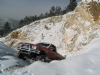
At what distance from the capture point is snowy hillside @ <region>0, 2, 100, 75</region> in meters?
8.34

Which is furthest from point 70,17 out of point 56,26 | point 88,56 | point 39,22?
point 88,56

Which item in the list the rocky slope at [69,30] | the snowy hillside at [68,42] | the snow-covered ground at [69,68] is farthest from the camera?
the rocky slope at [69,30]

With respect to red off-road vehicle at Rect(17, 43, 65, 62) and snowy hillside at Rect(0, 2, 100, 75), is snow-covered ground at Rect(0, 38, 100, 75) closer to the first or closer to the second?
snowy hillside at Rect(0, 2, 100, 75)

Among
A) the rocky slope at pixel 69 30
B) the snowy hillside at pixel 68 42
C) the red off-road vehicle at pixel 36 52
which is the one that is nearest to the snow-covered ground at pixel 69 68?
the snowy hillside at pixel 68 42

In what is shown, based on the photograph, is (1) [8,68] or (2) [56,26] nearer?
(1) [8,68]

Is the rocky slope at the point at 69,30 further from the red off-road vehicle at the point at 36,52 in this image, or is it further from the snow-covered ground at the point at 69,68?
the snow-covered ground at the point at 69,68

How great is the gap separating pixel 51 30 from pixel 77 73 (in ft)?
89.5

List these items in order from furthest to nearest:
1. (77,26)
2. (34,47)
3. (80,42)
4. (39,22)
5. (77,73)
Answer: (39,22) < (77,26) < (80,42) < (34,47) < (77,73)

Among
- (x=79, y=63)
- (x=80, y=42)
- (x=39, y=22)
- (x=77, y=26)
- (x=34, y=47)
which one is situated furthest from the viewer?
(x=39, y=22)

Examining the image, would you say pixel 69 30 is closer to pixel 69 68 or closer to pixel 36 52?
pixel 36 52

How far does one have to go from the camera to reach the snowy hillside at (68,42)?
8344 mm

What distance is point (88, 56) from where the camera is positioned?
933 centimetres

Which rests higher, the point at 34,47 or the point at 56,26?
the point at 56,26

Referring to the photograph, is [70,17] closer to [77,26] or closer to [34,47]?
[77,26]
